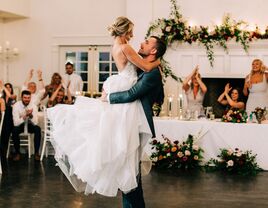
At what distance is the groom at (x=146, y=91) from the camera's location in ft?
12.2

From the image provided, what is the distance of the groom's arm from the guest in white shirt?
7.51 m

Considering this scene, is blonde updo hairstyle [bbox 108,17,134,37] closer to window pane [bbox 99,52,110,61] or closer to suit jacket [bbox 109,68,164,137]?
suit jacket [bbox 109,68,164,137]

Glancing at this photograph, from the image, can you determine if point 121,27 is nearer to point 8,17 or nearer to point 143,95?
point 143,95

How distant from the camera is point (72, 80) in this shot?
1127 cm

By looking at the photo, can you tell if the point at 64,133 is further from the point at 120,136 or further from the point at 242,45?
the point at 242,45

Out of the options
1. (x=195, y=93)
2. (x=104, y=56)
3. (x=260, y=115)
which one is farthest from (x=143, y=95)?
(x=104, y=56)

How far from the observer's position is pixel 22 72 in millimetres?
12203

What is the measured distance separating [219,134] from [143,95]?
4126 millimetres

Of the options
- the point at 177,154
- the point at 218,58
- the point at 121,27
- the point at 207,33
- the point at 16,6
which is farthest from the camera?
the point at 16,6

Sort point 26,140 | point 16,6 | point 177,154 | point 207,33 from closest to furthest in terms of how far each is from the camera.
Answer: point 177,154
point 26,140
point 207,33
point 16,6

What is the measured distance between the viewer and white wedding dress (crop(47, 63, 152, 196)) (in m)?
3.71

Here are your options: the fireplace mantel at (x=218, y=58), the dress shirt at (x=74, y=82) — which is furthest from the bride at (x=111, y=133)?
the dress shirt at (x=74, y=82)

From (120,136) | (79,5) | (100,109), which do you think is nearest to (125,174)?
(120,136)

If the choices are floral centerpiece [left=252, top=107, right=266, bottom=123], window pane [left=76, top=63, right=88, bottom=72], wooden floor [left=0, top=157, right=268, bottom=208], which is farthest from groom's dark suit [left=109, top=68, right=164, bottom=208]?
window pane [left=76, top=63, right=88, bottom=72]
